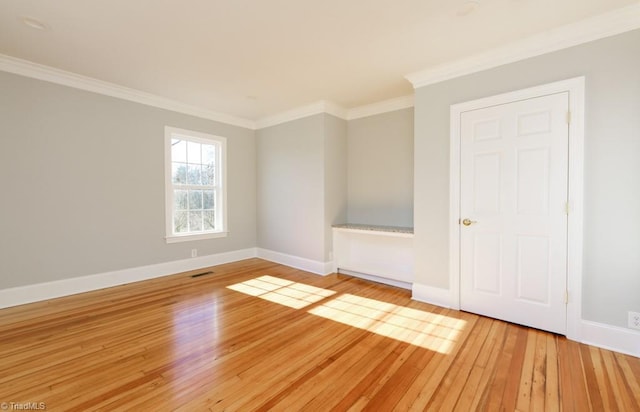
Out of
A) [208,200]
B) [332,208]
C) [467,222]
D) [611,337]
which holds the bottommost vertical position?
[611,337]

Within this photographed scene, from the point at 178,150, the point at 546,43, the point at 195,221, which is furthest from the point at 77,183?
the point at 546,43

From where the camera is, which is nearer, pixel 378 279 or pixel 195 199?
pixel 378 279

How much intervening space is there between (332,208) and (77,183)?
338 centimetres

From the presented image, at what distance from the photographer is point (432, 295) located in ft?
10.5

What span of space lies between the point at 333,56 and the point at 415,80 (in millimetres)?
1039

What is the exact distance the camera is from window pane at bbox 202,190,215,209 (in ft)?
15.9

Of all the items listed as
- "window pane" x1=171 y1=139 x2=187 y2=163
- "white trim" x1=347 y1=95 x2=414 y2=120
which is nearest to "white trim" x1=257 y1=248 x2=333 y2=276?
"window pane" x1=171 y1=139 x2=187 y2=163

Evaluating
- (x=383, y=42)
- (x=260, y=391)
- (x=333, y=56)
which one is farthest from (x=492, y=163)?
(x=260, y=391)

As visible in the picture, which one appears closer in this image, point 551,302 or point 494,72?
point 551,302

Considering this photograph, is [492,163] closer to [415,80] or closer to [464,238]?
[464,238]

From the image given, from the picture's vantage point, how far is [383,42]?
2648 mm

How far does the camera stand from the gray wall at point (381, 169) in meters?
4.09

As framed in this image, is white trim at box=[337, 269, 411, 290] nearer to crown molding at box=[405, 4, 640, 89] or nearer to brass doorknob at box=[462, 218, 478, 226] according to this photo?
brass doorknob at box=[462, 218, 478, 226]

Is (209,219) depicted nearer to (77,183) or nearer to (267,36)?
(77,183)
